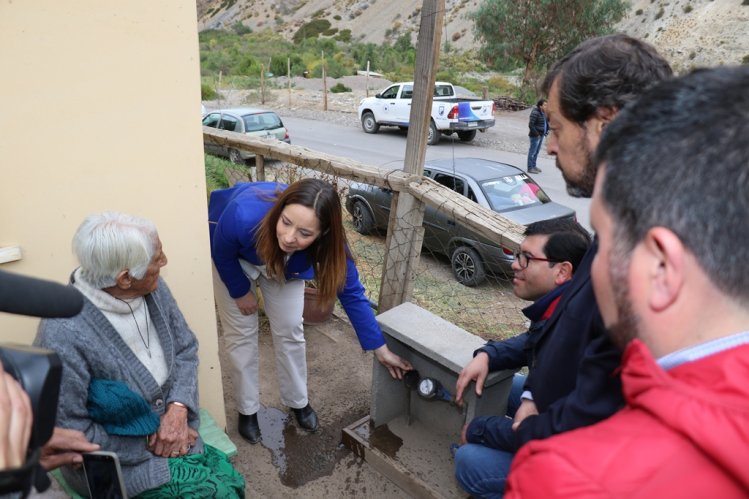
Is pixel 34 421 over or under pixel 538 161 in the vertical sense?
over

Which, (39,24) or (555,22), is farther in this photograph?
(555,22)

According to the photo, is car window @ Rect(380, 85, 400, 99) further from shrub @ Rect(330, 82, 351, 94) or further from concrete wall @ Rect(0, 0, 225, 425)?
concrete wall @ Rect(0, 0, 225, 425)

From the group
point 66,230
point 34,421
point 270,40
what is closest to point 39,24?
point 66,230

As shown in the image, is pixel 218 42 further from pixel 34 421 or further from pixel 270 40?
pixel 34 421

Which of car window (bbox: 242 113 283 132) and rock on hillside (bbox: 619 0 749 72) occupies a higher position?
rock on hillside (bbox: 619 0 749 72)

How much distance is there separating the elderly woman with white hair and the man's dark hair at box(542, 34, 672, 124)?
1448 millimetres

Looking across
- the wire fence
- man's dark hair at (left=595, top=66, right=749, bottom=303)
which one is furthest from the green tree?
man's dark hair at (left=595, top=66, right=749, bottom=303)

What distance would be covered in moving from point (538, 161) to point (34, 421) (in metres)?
14.8

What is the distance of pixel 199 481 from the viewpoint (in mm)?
2027

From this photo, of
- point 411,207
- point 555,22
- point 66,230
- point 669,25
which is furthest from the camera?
point 669,25

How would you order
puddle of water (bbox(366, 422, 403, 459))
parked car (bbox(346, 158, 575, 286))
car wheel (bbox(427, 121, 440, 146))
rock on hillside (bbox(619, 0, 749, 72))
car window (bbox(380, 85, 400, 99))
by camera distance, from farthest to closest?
1. rock on hillside (bbox(619, 0, 749, 72))
2. car window (bbox(380, 85, 400, 99))
3. car wheel (bbox(427, 121, 440, 146))
4. parked car (bbox(346, 158, 575, 286))
5. puddle of water (bbox(366, 422, 403, 459))

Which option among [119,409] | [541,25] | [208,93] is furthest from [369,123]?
[119,409]

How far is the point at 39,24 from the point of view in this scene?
184 cm

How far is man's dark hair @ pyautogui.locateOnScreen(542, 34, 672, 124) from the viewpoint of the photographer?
1.42 meters
